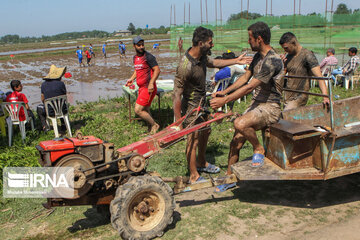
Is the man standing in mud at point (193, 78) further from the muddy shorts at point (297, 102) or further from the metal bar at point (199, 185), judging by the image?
the muddy shorts at point (297, 102)

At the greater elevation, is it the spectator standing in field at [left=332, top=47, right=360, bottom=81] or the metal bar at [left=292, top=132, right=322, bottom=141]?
the spectator standing in field at [left=332, top=47, right=360, bottom=81]

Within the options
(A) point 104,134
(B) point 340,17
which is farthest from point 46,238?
(B) point 340,17

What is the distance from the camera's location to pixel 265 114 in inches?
183

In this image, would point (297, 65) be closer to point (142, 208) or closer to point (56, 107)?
point (142, 208)

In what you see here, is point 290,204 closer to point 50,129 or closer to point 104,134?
point 104,134

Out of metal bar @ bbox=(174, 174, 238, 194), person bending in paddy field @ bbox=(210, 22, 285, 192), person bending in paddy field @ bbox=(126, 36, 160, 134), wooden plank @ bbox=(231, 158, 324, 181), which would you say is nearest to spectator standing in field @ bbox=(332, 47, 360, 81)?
person bending in paddy field @ bbox=(126, 36, 160, 134)

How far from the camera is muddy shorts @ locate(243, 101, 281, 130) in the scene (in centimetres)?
463

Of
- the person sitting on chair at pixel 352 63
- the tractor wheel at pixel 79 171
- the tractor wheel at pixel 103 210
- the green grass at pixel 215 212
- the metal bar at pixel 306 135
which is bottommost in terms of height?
the green grass at pixel 215 212

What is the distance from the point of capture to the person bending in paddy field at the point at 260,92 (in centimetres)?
444

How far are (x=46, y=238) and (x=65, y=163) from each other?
1.10 m

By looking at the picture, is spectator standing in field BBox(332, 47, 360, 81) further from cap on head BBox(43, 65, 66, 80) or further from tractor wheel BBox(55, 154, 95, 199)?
tractor wheel BBox(55, 154, 95, 199)

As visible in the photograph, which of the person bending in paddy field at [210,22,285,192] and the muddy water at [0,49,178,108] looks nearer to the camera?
the person bending in paddy field at [210,22,285,192]

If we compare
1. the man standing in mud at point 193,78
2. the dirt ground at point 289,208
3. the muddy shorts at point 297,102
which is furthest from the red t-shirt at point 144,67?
the dirt ground at point 289,208

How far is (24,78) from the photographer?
22188 mm
